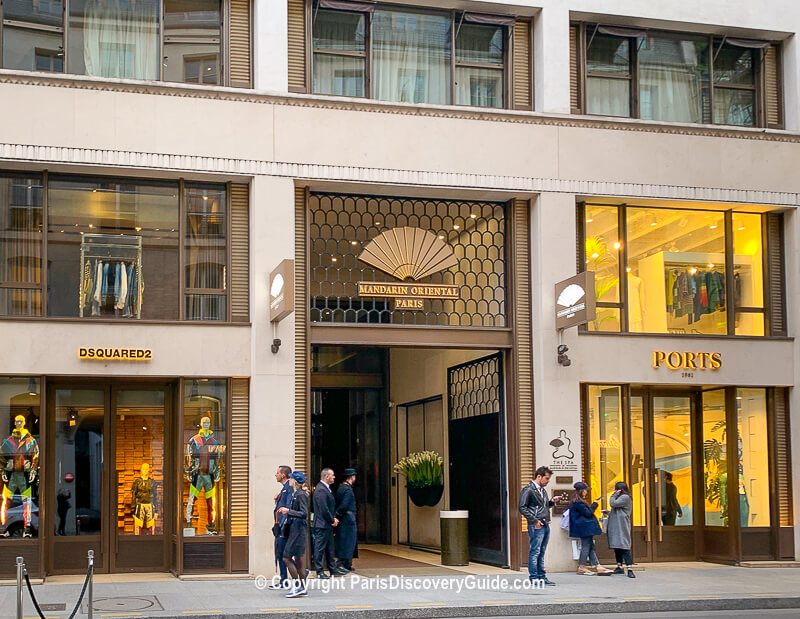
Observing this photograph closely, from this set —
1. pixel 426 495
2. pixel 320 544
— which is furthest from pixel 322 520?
pixel 426 495

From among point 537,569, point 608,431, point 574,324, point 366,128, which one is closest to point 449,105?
point 366,128

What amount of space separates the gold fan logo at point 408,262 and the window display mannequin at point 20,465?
568 cm

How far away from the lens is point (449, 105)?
19.2 m

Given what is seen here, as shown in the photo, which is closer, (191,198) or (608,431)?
(191,198)

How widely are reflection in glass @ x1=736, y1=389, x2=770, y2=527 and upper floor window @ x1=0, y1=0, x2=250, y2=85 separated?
34.3 feet

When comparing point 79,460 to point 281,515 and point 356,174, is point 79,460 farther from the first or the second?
point 356,174

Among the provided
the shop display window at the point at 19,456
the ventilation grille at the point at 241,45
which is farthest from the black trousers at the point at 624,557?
the ventilation grille at the point at 241,45

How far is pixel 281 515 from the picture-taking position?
15.9 m

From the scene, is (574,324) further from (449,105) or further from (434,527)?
(434,527)

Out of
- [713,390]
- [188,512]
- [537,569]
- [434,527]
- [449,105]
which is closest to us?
[537,569]

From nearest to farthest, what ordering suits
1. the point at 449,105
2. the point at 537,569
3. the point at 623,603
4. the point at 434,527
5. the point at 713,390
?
the point at 623,603 < the point at 537,569 < the point at 449,105 < the point at 713,390 < the point at 434,527

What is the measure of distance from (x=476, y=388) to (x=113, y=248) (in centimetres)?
703

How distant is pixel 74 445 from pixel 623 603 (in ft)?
28.8

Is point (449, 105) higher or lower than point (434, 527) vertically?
higher
